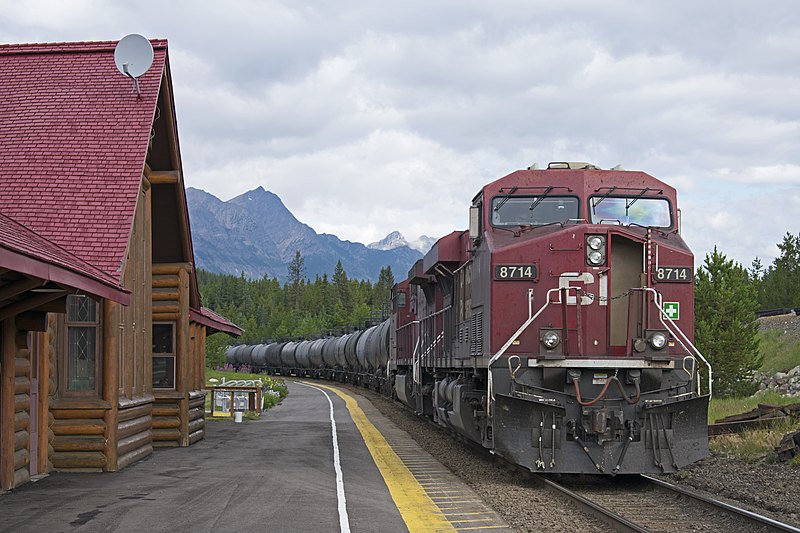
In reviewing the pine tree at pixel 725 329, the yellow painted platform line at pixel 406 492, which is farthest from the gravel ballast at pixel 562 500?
the pine tree at pixel 725 329

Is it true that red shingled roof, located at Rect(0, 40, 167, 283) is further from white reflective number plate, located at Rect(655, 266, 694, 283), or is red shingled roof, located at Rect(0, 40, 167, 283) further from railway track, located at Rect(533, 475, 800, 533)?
white reflective number plate, located at Rect(655, 266, 694, 283)

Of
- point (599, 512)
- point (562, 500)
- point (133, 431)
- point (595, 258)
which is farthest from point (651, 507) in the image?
point (133, 431)

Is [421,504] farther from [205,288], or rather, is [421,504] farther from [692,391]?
[205,288]

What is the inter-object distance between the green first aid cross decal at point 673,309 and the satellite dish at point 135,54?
9486 millimetres

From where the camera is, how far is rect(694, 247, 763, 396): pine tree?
40250 millimetres

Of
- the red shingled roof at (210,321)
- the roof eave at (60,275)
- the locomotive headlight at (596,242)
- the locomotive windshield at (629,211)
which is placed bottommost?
the red shingled roof at (210,321)

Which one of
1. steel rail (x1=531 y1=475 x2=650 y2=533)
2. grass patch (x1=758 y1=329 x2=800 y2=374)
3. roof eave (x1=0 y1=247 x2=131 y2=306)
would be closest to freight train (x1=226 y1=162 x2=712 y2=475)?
steel rail (x1=531 y1=475 x2=650 y2=533)

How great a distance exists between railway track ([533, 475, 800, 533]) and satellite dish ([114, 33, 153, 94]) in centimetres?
949

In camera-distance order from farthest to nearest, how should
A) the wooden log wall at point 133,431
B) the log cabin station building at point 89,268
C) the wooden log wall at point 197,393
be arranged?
1. the wooden log wall at point 197,393
2. the wooden log wall at point 133,431
3. the log cabin station building at point 89,268

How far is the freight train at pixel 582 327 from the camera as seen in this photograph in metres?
11.8

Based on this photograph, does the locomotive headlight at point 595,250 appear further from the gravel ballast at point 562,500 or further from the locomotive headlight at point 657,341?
the gravel ballast at point 562,500

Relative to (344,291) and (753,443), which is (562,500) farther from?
(344,291)

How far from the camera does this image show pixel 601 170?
522 inches

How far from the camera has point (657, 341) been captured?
12.0 m
